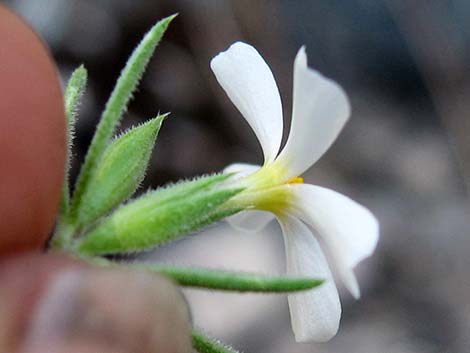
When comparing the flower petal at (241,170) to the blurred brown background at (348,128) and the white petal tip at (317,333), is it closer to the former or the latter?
the white petal tip at (317,333)

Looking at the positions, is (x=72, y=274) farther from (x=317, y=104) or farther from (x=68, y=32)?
(x=68, y=32)

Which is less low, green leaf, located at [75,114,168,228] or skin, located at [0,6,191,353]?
skin, located at [0,6,191,353]

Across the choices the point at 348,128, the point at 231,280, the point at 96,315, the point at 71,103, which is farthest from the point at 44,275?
the point at 348,128

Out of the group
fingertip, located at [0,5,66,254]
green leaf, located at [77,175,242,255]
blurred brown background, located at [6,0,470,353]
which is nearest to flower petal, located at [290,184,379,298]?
green leaf, located at [77,175,242,255]

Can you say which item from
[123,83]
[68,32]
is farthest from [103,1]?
[123,83]

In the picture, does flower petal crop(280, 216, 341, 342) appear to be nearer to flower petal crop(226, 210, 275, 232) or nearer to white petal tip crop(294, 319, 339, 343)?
white petal tip crop(294, 319, 339, 343)
